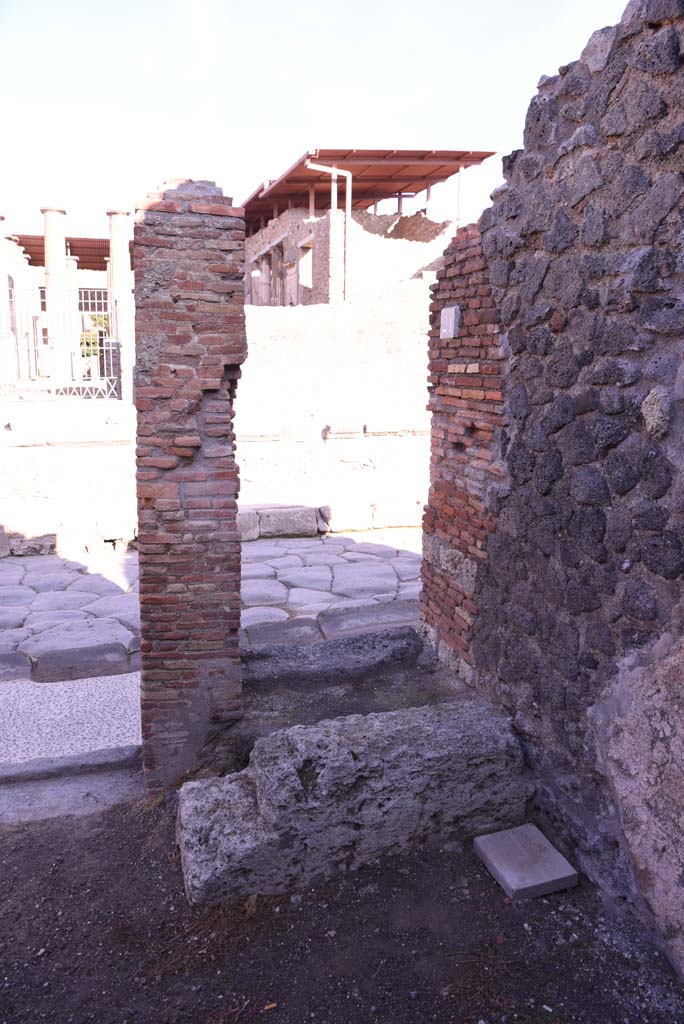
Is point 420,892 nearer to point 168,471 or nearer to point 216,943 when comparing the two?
point 216,943

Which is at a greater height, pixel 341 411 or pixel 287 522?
pixel 341 411

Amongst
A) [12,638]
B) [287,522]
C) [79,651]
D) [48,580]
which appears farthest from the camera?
[287,522]

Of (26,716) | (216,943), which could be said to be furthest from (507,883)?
(26,716)

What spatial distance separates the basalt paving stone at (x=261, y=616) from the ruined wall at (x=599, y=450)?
7.83 feet

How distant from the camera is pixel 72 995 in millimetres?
2426

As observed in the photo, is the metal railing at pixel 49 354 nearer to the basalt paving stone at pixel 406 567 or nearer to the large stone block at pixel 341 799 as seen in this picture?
the basalt paving stone at pixel 406 567

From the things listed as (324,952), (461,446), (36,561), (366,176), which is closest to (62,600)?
(36,561)

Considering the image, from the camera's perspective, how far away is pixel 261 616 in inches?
→ 220

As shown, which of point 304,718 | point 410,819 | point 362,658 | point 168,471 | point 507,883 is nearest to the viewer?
point 507,883

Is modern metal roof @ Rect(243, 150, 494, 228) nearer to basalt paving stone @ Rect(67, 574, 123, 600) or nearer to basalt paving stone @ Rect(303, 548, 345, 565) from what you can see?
basalt paving stone @ Rect(303, 548, 345, 565)

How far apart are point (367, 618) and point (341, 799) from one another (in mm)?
2568

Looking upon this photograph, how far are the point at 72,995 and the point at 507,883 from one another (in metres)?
1.46

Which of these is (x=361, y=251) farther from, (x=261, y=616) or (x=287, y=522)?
(x=261, y=616)

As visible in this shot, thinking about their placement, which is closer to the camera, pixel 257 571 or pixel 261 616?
pixel 261 616
